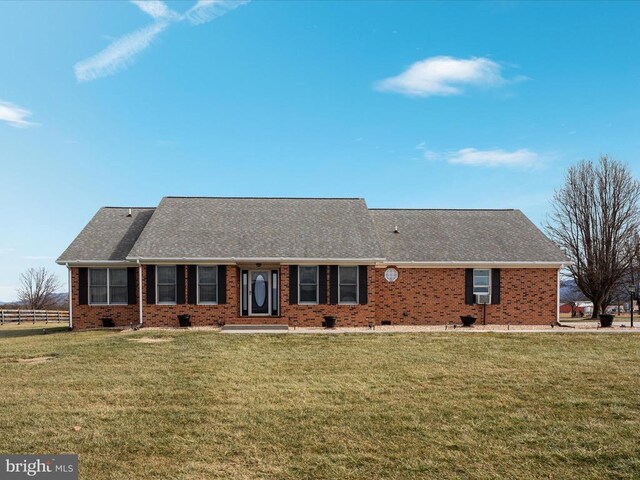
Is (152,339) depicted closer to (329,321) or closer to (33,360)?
(33,360)

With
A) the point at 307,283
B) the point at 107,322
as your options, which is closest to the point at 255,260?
the point at 307,283

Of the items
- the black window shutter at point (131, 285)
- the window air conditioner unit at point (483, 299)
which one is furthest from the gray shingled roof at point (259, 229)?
the window air conditioner unit at point (483, 299)

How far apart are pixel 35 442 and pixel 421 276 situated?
717 inches

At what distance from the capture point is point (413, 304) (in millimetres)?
23047

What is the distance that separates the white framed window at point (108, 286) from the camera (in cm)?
2269

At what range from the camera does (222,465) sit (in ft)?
21.4

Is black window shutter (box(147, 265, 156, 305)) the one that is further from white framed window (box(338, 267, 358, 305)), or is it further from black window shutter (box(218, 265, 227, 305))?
white framed window (box(338, 267, 358, 305))

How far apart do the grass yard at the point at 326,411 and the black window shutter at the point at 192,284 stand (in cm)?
574

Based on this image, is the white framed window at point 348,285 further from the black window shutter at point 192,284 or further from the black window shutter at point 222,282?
the black window shutter at point 192,284

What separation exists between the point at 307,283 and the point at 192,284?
499 cm

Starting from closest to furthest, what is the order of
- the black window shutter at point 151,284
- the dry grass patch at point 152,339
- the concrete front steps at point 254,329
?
the dry grass patch at point 152,339, the concrete front steps at point 254,329, the black window shutter at point 151,284

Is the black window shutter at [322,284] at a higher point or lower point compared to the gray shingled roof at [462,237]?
lower

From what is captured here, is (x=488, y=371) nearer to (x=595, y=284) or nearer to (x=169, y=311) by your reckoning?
(x=169, y=311)

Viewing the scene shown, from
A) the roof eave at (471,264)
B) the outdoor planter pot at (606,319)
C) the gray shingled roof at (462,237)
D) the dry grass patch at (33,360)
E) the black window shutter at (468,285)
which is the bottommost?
the outdoor planter pot at (606,319)
